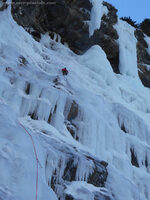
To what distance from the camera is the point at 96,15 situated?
1232 centimetres

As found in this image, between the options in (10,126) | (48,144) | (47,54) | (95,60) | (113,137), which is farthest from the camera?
(95,60)

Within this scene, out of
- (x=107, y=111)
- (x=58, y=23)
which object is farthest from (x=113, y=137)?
(x=58, y=23)

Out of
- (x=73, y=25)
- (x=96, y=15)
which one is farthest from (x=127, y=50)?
(x=73, y=25)

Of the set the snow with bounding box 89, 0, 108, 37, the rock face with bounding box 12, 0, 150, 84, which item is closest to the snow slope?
the rock face with bounding box 12, 0, 150, 84

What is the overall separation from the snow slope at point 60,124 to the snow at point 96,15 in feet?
6.60

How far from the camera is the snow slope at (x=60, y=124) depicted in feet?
12.3

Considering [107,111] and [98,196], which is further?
[107,111]

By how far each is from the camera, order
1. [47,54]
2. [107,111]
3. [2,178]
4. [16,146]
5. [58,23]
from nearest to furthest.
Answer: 1. [2,178]
2. [16,146]
3. [107,111]
4. [47,54]
5. [58,23]

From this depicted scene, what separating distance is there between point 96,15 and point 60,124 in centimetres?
787

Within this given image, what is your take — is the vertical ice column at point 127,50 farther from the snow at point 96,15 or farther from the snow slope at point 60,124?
the snow slope at point 60,124

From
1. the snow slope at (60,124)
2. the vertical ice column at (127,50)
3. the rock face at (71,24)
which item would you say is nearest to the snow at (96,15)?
the rock face at (71,24)

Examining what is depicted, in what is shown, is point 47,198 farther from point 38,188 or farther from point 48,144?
point 48,144

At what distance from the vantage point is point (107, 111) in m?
7.43

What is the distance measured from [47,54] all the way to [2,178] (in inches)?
251
